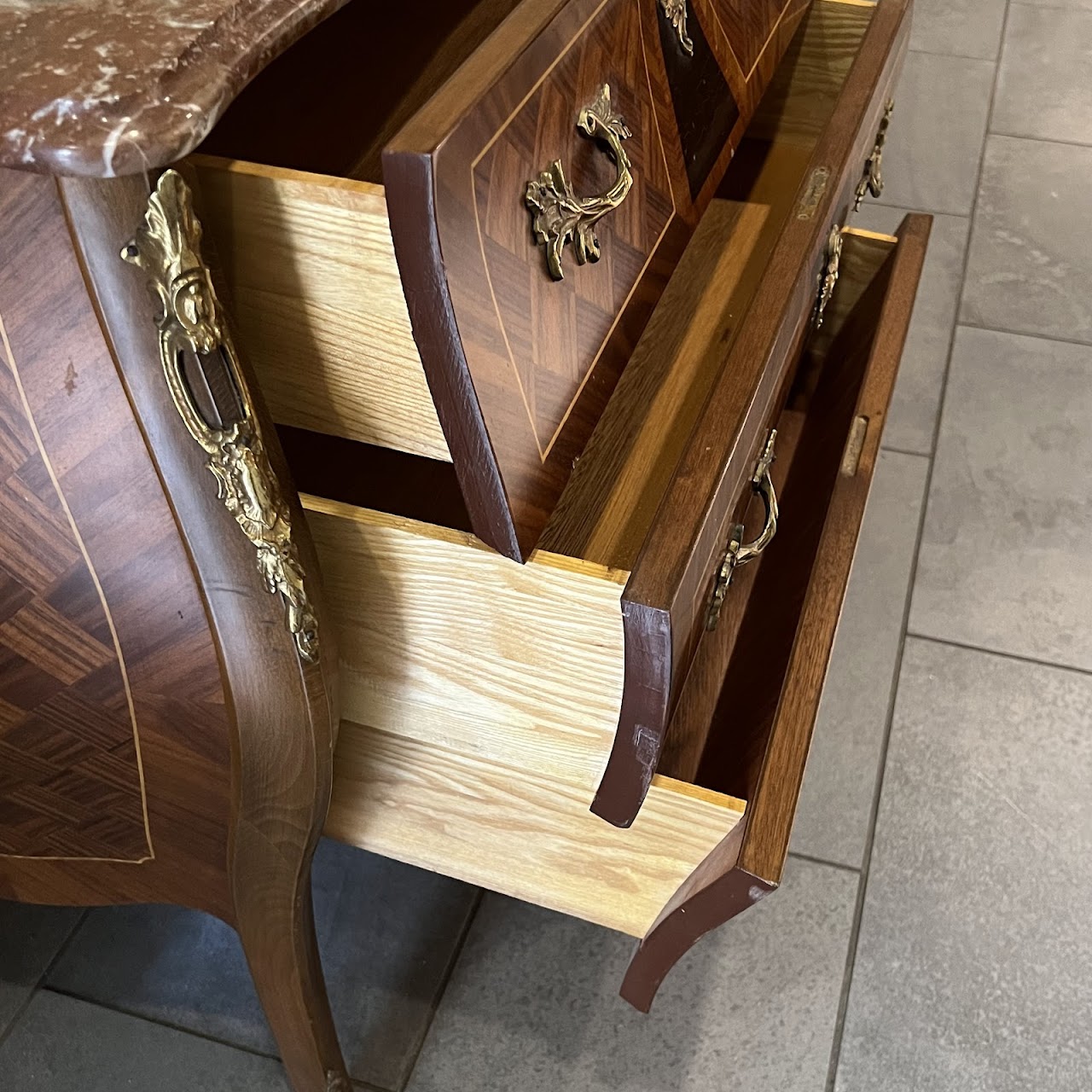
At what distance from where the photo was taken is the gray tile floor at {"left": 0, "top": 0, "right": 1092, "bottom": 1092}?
0.89 meters

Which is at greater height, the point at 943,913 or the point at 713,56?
the point at 713,56

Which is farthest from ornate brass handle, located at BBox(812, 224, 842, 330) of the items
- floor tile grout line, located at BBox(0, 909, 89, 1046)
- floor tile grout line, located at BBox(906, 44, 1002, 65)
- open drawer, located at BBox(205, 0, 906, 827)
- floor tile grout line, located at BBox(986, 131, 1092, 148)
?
floor tile grout line, located at BBox(906, 44, 1002, 65)

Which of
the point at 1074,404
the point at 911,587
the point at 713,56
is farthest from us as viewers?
the point at 1074,404

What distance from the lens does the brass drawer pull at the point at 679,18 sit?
62 cm

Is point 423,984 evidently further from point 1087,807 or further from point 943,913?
point 1087,807

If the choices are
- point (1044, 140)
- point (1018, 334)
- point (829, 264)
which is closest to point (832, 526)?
point (829, 264)

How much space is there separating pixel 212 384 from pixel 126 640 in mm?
138

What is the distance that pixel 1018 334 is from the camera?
5.22 ft

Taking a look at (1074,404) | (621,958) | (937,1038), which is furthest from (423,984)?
(1074,404)

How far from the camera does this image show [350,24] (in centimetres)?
68

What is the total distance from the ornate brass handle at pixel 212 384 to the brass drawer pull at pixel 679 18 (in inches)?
14.0

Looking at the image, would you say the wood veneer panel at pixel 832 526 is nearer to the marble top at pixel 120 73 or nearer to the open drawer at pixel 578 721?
the open drawer at pixel 578 721

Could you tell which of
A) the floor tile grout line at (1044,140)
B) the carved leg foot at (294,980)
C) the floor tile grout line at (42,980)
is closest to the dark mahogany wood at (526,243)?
the carved leg foot at (294,980)

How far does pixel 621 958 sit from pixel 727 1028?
103mm
